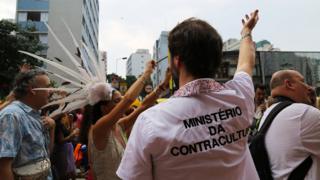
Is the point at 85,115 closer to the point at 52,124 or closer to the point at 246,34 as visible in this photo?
the point at 52,124

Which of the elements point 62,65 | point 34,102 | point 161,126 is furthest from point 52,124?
point 161,126

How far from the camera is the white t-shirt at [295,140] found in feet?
8.72

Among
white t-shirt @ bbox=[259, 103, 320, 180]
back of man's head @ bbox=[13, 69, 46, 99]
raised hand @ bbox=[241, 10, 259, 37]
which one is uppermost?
raised hand @ bbox=[241, 10, 259, 37]

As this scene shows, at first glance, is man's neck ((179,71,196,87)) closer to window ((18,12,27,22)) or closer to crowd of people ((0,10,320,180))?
crowd of people ((0,10,320,180))

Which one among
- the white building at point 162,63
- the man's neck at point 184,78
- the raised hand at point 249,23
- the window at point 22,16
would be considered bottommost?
the man's neck at point 184,78

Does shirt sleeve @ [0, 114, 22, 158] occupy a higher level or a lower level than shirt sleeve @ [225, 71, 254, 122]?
lower

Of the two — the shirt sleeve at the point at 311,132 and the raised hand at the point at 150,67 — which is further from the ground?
the raised hand at the point at 150,67

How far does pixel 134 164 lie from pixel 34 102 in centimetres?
207

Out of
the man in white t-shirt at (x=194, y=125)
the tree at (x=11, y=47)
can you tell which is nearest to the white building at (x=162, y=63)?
the man in white t-shirt at (x=194, y=125)

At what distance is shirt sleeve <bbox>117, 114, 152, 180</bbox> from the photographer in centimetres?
154

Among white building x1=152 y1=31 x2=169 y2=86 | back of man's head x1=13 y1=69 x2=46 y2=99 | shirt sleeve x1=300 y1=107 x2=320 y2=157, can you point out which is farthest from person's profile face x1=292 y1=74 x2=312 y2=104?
back of man's head x1=13 y1=69 x2=46 y2=99

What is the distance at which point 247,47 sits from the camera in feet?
6.63

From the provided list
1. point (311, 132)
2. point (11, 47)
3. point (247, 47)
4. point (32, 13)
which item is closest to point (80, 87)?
point (247, 47)

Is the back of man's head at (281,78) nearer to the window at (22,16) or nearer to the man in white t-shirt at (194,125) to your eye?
the man in white t-shirt at (194,125)
